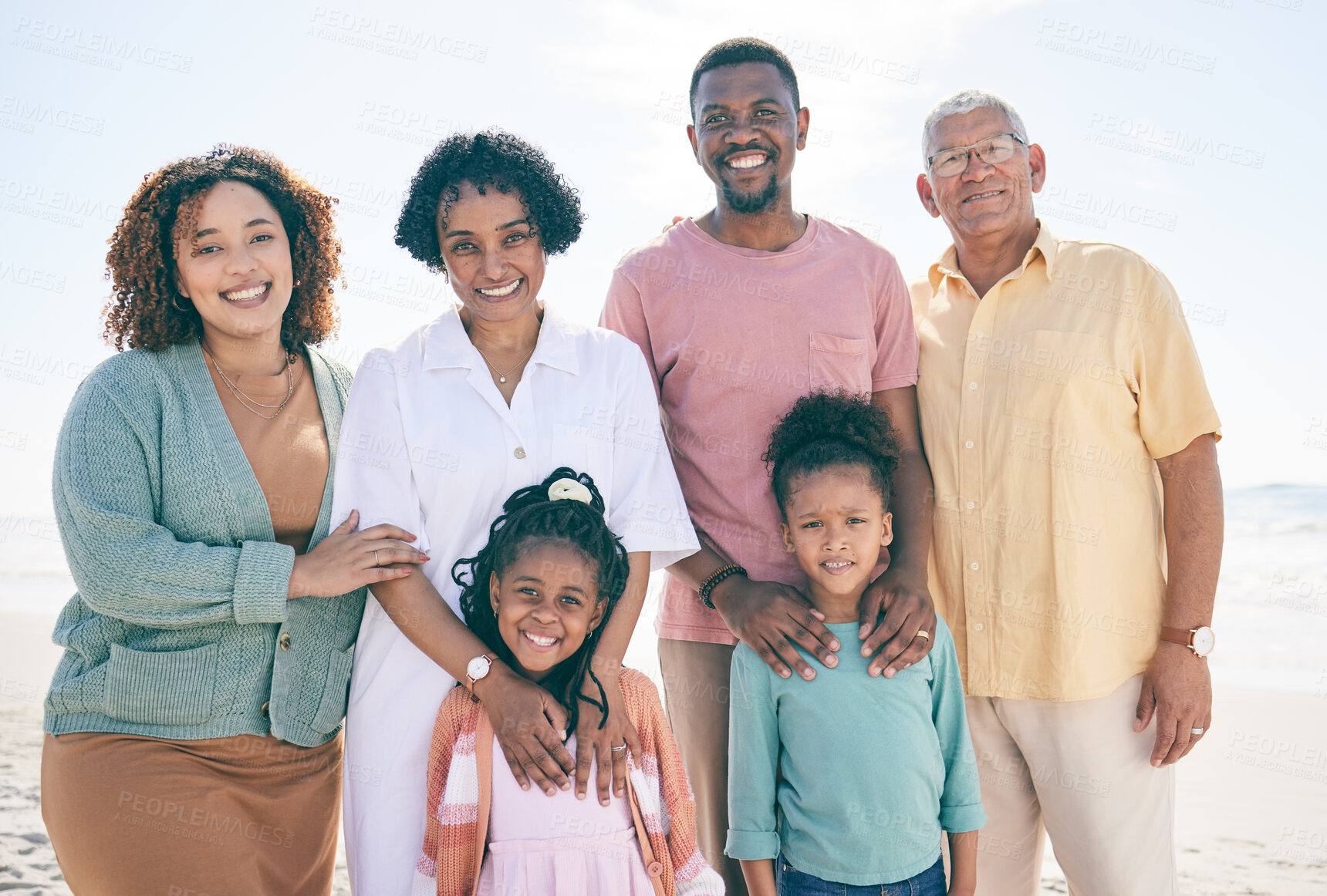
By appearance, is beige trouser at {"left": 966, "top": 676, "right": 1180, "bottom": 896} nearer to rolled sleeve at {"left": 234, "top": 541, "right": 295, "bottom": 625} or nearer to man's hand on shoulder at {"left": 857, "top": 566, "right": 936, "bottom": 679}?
man's hand on shoulder at {"left": 857, "top": 566, "right": 936, "bottom": 679}

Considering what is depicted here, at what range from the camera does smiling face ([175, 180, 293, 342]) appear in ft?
8.84

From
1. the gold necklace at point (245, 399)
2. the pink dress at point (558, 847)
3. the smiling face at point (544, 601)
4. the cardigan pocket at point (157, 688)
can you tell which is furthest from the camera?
the gold necklace at point (245, 399)

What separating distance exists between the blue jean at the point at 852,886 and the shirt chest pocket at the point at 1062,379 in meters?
1.33

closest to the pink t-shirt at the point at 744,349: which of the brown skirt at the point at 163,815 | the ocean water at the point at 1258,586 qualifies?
the brown skirt at the point at 163,815

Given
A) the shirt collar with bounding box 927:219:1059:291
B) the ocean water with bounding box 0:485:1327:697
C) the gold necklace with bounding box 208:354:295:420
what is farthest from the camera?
the ocean water with bounding box 0:485:1327:697

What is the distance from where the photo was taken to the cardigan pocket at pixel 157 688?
241 cm

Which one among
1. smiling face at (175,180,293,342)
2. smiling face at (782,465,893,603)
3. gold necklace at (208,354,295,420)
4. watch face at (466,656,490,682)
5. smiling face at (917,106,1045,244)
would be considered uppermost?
smiling face at (917,106,1045,244)

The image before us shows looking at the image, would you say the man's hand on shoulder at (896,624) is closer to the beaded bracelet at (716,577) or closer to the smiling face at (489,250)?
the beaded bracelet at (716,577)

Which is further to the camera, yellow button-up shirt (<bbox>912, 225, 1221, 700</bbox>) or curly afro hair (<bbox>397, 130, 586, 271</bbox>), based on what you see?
yellow button-up shirt (<bbox>912, 225, 1221, 700</bbox>)

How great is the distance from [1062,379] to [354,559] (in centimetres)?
209

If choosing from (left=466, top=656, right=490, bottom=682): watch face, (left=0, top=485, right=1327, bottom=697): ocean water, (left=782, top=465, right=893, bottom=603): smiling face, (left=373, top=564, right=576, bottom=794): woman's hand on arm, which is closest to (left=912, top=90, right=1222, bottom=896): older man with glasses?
(left=782, top=465, right=893, bottom=603): smiling face

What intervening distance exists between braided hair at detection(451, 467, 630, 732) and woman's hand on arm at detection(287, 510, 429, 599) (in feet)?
0.48

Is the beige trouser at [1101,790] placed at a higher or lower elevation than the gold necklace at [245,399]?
lower

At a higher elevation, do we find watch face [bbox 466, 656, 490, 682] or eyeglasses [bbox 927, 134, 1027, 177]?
eyeglasses [bbox 927, 134, 1027, 177]
